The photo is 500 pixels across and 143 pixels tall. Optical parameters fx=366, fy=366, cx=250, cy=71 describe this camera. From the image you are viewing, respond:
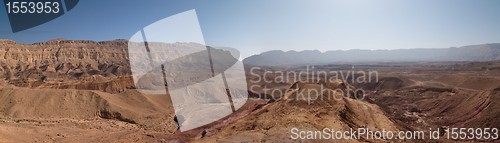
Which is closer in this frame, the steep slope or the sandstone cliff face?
the steep slope

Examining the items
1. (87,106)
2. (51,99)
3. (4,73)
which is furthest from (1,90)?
(4,73)

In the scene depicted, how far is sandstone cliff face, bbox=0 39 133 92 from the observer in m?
95.8

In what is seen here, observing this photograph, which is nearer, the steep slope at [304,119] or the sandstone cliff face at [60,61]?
the steep slope at [304,119]

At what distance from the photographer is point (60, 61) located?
372 ft

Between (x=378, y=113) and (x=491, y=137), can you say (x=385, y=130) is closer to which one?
(x=378, y=113)

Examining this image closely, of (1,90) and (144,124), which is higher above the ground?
(1,90)

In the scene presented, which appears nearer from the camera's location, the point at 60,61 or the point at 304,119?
the point at 304,119

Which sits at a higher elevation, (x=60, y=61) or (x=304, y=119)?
(x=60, y=61)

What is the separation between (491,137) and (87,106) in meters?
34.6

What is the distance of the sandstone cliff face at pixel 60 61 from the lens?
314 feet

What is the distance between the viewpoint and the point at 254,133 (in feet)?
64.4

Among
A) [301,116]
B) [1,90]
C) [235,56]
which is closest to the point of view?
[301,116]

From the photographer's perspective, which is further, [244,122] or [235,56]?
[235,56]

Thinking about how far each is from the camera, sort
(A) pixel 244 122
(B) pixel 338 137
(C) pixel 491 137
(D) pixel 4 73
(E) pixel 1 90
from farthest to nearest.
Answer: (D) pixel 4 73 → (E) pixel 1 90 → (C) pixel 491 137 → (A) pixel 244 122 → (B) pixel 338 137
